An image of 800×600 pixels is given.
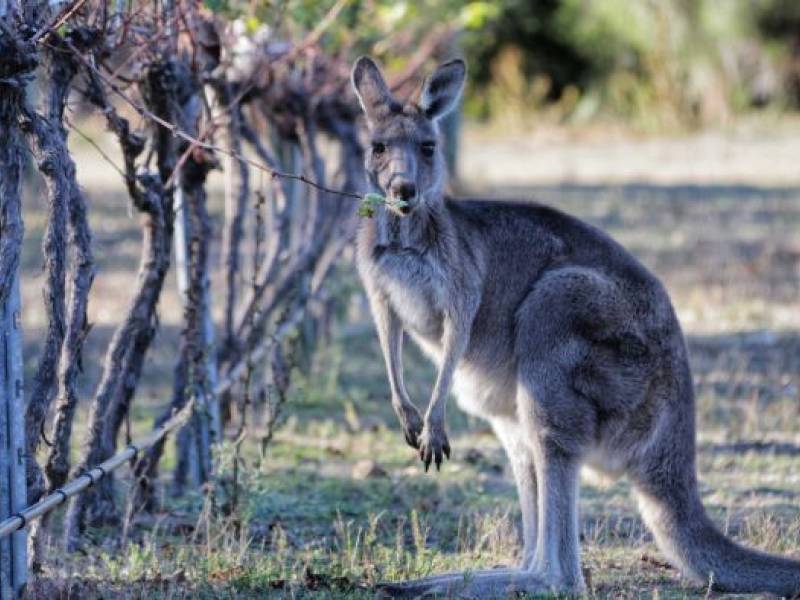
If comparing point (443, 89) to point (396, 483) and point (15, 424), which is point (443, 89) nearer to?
point (15, 424)

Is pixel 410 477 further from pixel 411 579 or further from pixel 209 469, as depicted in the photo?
pixel 411 579

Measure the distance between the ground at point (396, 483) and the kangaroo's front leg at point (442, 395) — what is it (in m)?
0.42

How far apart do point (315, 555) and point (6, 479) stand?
1256 millimetres

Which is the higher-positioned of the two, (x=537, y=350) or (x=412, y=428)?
(x=537, y=350)

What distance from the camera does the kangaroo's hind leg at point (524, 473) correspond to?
183 inches

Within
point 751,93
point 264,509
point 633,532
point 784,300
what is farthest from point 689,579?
point 751,93

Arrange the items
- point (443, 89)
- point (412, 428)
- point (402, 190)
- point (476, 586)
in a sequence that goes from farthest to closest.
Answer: point (443, 89) → point (412, 428) → point (402, 190) → point (476, 586)

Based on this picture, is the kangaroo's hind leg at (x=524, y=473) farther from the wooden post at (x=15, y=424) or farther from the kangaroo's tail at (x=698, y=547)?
the wooden post at (x=15, y=424)

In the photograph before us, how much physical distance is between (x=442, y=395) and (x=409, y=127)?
89cm

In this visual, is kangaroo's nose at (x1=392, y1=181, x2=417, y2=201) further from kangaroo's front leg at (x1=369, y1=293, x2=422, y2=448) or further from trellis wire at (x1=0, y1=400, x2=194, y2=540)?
trellis wire at (x1=0, y1=400, x2=194, y2=540)

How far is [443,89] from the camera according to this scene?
4.82 m

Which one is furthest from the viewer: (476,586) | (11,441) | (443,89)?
(443,89)

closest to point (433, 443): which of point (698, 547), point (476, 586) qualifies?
point (476, 586)

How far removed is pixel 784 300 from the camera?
33.6ft
